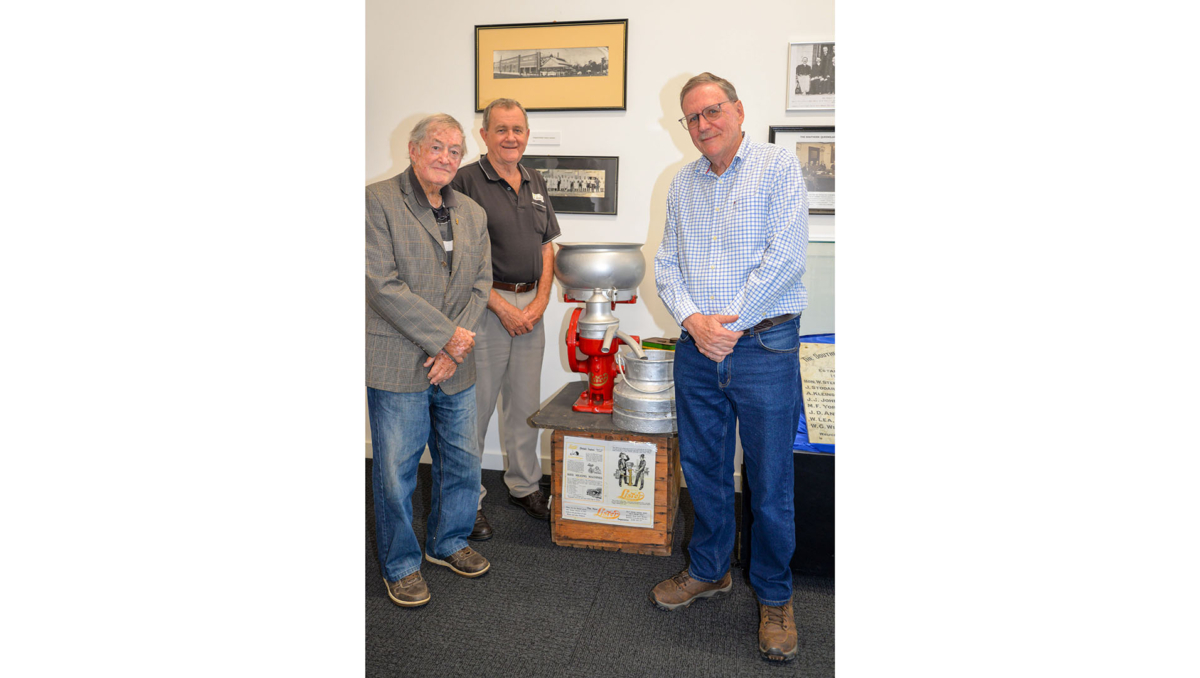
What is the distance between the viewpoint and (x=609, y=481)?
2.71 meters

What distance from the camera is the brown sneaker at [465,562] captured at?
98.7 inches

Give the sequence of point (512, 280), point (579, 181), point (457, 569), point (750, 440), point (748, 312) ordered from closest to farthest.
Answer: point (748, 312) < point (750, 440) < point (457, 569) < point (512, 280) < point (579, 181)

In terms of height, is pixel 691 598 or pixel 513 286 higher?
pixel 513 286

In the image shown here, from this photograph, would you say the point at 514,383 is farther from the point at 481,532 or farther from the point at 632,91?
the point at 632,91

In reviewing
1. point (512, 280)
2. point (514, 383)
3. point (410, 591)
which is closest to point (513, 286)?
point (512, 280)

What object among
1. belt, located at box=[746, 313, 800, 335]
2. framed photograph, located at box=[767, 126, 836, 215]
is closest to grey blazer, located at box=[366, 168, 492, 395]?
belt, located at box=[746, 313, 800, 335]

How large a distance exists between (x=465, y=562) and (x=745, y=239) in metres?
1.57

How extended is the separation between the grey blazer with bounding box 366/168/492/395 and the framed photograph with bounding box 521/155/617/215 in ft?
4.24

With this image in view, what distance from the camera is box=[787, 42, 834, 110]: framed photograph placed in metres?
3.21

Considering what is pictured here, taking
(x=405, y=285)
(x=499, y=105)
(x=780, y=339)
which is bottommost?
(x=780, y=339)

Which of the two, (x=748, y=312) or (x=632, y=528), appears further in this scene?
(x=632, y=528)

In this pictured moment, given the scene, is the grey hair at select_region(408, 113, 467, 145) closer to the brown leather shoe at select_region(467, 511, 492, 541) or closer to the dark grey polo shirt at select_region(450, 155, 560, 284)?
the dark grey polo shirt at select_region(450, 155, 560, 284)

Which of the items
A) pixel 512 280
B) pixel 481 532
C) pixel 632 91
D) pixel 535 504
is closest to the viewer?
pixel 481 532
